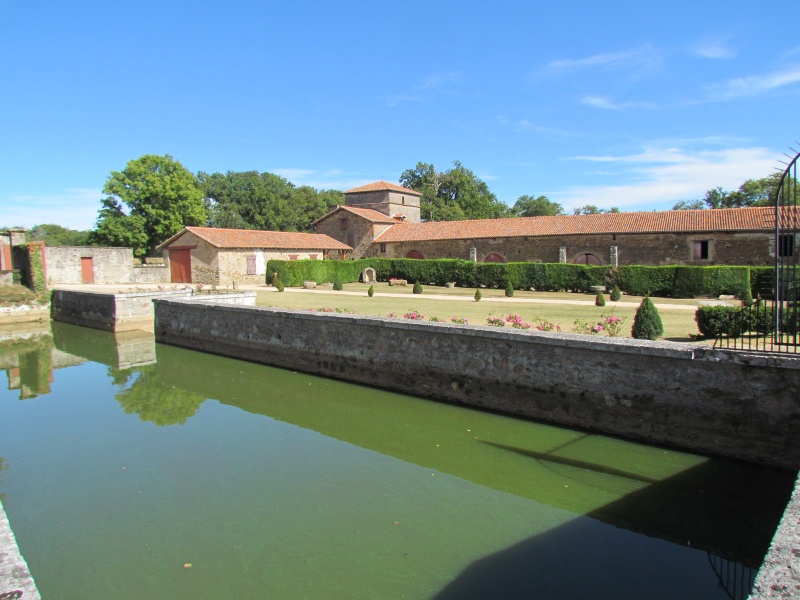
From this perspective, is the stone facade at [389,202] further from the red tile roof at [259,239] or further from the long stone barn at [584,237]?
the red tile roof at [259,239]

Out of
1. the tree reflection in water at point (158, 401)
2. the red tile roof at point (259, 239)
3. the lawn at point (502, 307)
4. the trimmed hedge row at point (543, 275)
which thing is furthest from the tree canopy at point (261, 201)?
the tree reflection in water at point (158, 401)

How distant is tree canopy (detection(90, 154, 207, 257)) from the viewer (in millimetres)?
43781

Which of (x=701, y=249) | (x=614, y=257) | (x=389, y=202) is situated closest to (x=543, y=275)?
(x=614, y=257)

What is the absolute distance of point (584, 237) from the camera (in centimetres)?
3184

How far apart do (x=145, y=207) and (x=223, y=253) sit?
1585 centimetres

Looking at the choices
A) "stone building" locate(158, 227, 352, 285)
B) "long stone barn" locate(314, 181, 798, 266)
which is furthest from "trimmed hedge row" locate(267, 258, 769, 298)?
"long stone barn" locate(314, 181, 798, 266)

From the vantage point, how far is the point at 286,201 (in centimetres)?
6494

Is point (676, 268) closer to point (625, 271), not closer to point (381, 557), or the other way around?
point (625, 271)

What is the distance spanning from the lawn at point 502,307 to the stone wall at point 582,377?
3.55 metres

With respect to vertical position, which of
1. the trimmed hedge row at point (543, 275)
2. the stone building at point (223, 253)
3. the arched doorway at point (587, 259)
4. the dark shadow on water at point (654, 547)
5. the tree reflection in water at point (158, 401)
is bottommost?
the dark shadow on water at point (654, 547)

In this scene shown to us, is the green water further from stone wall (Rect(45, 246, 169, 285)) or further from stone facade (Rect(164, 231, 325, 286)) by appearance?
stone wall (Rect(45, 246, 169, 285))

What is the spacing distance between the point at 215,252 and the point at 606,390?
93.6ft

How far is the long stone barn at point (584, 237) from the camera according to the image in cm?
2778

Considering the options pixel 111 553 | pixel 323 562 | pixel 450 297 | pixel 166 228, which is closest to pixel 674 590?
pixel 323 562
